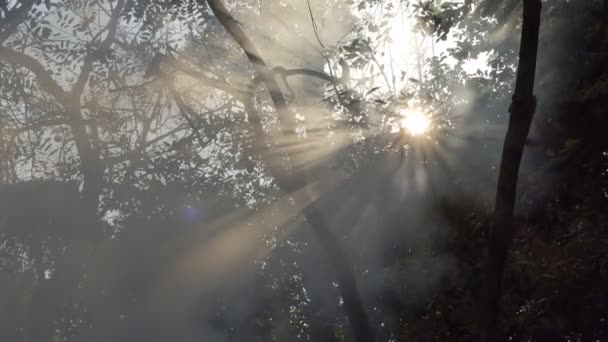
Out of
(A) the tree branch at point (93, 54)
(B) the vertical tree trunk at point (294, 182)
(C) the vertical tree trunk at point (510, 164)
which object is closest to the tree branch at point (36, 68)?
(A) the tree branch at point (93, 54)

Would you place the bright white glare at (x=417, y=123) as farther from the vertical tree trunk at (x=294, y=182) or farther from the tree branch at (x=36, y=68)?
the tree branch at (x=36, y=68)

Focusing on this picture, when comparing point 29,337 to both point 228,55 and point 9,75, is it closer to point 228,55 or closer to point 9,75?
point 9,75

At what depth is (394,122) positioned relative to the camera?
1037 centimetres

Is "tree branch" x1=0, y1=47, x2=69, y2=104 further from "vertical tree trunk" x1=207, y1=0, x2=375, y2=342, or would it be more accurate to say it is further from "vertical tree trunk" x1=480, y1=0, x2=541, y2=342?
"vertical tree trunk" x1=480, y1=0, x2=541, y2=342

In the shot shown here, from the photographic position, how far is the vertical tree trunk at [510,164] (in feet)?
13.5

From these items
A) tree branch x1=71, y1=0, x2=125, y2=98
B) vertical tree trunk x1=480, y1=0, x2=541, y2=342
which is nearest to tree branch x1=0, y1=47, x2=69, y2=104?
tree branch x1=71, y1=0, x2=125, y2=98

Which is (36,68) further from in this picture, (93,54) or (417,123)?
(417,123)

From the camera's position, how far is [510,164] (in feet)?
13.8

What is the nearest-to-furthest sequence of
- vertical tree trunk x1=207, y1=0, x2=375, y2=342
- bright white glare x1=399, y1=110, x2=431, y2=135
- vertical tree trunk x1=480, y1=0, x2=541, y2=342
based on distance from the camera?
vertical tree trunk x1=480, y1=0, x2=541, y2=342 < vertical tree trunk x1=207, y1=0, x2=375, y2=342 < bright white glare x1=399, y1=110, x2=431, y2=135

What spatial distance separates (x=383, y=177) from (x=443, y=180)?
120 centimetres

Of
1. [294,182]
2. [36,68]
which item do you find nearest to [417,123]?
[294,182]

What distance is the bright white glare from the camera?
1024 centimetres

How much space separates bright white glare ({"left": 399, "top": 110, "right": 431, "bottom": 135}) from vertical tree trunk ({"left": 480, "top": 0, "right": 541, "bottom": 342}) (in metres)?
5.98

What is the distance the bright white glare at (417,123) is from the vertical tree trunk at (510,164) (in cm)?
598
